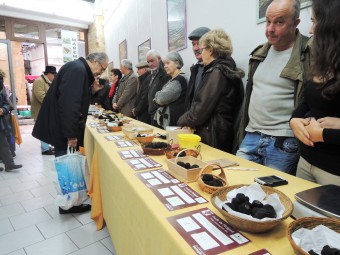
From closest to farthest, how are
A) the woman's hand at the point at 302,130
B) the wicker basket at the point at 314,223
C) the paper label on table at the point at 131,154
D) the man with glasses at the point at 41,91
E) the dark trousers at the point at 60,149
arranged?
the wicker basket at the point at 314,223 → the woman's hand at the point at 302,130 → the paper label on table at the point at 131,154 → the dark trousers at the point at 60,149 → the man with glasses at the point at 41,91

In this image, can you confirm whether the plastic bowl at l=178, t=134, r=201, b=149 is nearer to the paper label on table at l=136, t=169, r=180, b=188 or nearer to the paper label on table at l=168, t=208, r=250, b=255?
the paper label on table at l=136, t=169, r=180, b=188

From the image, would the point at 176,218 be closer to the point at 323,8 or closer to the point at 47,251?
the point at 323,8

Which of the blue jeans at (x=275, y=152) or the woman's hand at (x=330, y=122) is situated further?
the blue jeans at (x=275, y=152)

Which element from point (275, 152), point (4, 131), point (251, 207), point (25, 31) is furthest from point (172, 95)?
point (25, 31)

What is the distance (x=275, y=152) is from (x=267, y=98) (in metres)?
0.31

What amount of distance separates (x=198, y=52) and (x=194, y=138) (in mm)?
1175

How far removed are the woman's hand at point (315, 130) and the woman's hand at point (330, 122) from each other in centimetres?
2

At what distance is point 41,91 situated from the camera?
13.5 feet

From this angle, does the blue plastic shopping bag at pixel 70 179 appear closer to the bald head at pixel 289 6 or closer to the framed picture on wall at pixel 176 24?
the bald head at pixel 289 6

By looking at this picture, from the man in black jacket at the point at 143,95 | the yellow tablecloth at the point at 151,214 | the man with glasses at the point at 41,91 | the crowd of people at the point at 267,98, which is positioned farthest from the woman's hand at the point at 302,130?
the man with glasses at the point at 41,91

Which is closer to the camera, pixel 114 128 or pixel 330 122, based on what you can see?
pixel 330 122

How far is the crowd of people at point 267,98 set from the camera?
0.96 metres

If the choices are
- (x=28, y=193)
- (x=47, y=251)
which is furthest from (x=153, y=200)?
(x=28, y=193)

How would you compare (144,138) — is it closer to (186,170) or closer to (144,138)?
(144,138)
